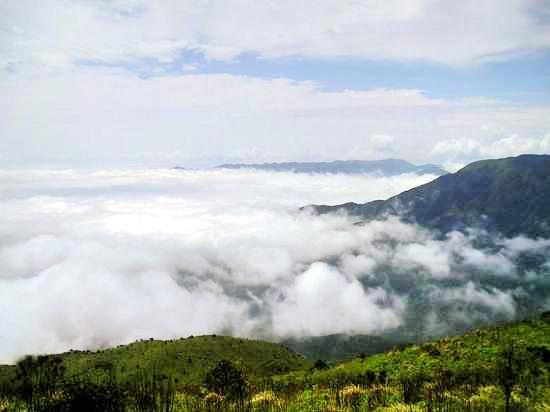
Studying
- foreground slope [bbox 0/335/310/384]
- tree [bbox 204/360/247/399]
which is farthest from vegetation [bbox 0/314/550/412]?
foreground slope [bbox 0/335/310/384]

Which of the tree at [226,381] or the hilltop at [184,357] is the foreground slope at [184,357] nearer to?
the hilltop at [184,357]

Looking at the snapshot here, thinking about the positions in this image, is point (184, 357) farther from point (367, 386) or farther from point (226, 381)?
point (367, 386)

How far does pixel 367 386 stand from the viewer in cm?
2231

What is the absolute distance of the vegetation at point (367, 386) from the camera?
1447 cm

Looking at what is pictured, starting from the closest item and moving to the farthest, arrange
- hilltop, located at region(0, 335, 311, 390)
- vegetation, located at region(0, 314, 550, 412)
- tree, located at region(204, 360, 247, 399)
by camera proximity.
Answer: vegetation, located at region(0, 314, 550, 412) → tree, located at region(204, 360, 247, 399) → hilltop, located at region(0, 335, 311, 390)

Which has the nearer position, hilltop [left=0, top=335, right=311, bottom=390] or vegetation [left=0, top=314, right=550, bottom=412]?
vegetation [left=0, top=314, right=550, bottom=412]

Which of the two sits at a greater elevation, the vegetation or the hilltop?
the vegetation

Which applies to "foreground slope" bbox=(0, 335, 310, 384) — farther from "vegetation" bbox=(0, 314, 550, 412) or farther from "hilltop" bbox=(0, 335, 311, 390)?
"vegetation" bbox=(0, 314, 550, 412)

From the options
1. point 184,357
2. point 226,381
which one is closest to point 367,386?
point 226,381

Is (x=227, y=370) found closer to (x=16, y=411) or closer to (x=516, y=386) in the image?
(x=16, y=411)

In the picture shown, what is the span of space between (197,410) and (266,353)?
102 m

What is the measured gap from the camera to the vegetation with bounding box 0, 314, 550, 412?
47.5 ft

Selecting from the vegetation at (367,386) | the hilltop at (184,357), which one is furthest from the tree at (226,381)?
the hilltop at (184,357)

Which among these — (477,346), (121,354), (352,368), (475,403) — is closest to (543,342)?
(477,346)
